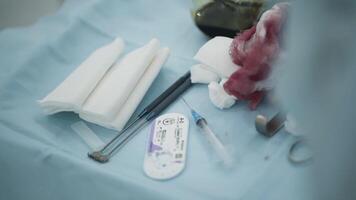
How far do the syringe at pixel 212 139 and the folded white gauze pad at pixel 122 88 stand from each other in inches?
3.3

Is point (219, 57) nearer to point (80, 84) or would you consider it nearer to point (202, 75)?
point (202, 75)

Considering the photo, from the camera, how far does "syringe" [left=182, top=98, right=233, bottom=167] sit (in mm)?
515

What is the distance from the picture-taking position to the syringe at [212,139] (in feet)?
1.69

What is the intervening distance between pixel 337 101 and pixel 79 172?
372 millimetres

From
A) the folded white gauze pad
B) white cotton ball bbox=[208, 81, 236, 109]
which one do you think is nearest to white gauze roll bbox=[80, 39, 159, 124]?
the folded white gauze pad

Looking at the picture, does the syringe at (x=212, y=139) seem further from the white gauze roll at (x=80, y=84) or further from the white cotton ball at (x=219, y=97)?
the white gauze roll at (x=80, y=84)

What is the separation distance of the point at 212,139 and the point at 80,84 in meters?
0.21

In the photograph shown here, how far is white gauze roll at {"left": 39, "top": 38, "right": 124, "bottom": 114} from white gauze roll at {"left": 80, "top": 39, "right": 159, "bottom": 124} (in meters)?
0.01

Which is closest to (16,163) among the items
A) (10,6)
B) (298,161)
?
(298,161)

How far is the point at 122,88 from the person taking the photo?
597 millimetres

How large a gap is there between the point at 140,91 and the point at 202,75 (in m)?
0.10

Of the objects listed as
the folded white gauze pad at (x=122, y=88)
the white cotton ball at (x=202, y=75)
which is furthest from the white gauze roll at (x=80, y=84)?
the white cotton ball at (x=202, y=75)

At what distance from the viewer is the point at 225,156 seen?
518mm

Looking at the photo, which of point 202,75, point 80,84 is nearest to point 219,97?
point 202,75
